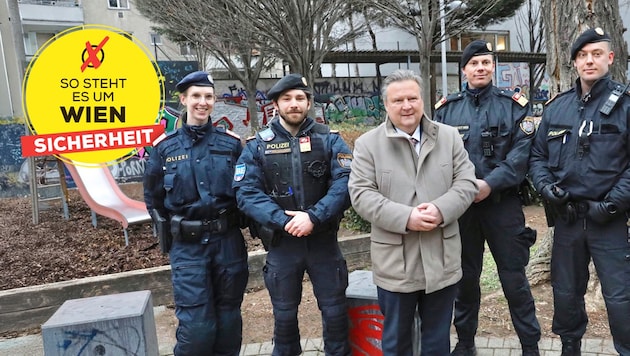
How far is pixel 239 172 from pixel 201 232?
1.55ft

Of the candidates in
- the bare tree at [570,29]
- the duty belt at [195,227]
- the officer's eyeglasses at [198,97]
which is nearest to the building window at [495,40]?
the bare tree at [570,29]

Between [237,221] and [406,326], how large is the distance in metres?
1.29

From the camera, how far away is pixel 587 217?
2.83m

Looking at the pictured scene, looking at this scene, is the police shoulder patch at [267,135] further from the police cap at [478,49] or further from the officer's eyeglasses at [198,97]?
the police cap at [478,49]

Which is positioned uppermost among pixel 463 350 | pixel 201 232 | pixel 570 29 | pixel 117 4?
pixel 117 4

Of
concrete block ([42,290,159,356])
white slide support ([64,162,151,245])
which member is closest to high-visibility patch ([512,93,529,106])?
concrete block ([42,290,159,356])

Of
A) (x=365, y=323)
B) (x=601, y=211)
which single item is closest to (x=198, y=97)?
(x=365, y=323)

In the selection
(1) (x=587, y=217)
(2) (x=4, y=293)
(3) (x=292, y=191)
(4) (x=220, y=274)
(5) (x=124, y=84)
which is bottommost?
(2) (x=4, y=293)

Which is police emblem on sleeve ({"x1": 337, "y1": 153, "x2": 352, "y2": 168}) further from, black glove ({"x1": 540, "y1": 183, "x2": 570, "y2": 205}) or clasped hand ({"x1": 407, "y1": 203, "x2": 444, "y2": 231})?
black glove ({"x1": 540, "y1": 183, "x2": 570, "y2": 205})

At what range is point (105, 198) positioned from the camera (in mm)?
7062

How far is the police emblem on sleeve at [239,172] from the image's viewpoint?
9.71ft

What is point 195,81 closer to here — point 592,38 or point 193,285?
point 193,285

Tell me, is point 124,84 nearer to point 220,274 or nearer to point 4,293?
point 4,293

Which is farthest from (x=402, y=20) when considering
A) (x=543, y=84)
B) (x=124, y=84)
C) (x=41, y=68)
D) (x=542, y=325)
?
(x=543, y=84)
